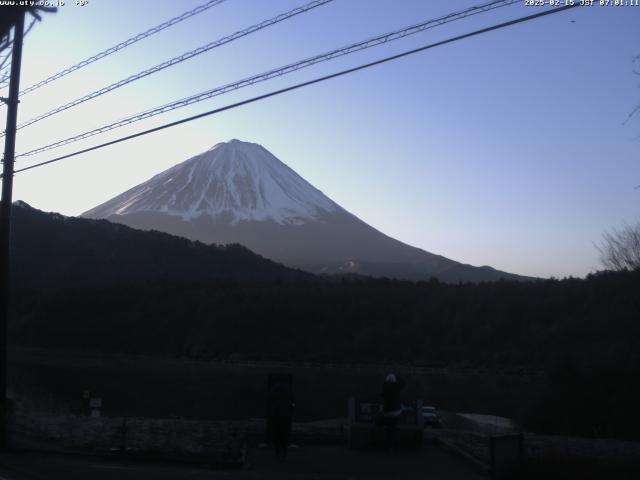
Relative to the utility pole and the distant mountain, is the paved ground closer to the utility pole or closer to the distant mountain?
the utility pole

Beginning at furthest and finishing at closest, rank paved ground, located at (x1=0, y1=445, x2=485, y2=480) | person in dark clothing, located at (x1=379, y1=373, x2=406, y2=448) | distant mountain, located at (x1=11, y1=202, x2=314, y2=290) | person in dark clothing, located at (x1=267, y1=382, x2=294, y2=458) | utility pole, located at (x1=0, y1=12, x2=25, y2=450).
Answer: distant mountain, located at (x1=11, y1=202, x2=314, y2=290) → utility pole, located at (x1=0, y1=12, x2=25, y2=450) → person in dark clothing, located at (x1=379, y1=373, x2=406, y2=448) → person in dark clothing, located at (x1=267, y1=382, x2=294, y2=458) → paved ground, located at (x1=0, y1=445, x2=485, y2=480)

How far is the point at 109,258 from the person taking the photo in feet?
371

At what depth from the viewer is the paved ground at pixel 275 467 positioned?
504 inches

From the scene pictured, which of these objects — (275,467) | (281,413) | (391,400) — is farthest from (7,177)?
(391,400)

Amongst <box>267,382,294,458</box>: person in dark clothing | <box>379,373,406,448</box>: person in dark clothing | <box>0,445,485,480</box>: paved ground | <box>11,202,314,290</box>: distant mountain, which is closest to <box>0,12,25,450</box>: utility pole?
<box>0,445,485,480</box>: paved ground

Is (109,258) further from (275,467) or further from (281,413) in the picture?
(275,467)

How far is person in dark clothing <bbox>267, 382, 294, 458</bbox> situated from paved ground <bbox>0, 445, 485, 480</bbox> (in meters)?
0.26

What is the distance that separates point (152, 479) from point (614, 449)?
28.8 feet

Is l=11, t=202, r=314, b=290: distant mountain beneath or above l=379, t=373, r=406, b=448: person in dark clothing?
above

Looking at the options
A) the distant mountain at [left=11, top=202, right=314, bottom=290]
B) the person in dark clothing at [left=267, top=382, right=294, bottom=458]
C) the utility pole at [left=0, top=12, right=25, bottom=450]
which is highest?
the distant mountain at [left=11, top=202, right=314, bottom=290]

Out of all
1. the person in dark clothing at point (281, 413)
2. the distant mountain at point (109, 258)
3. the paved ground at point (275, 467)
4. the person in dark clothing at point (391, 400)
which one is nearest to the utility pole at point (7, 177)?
the paved ground at point (275, 467)

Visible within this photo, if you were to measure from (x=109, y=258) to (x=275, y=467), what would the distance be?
336ft

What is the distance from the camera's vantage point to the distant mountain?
106 meters

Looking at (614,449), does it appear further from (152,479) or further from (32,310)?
(32,310)
